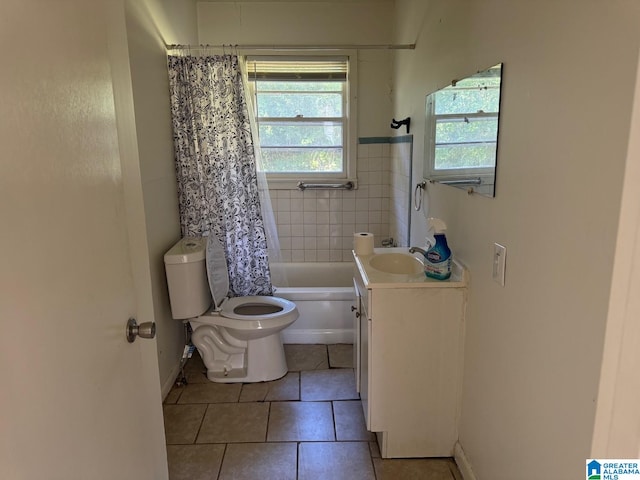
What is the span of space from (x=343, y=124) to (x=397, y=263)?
1926mm

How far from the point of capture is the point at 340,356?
312 centimetres

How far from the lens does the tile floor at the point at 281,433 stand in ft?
6.69

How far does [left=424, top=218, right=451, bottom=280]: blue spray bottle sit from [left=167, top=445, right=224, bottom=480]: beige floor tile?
131 cm

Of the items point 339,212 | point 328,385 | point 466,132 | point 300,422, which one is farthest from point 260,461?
point 339,212

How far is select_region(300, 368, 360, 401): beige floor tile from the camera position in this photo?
2629 millimetres

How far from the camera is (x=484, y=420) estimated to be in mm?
1777

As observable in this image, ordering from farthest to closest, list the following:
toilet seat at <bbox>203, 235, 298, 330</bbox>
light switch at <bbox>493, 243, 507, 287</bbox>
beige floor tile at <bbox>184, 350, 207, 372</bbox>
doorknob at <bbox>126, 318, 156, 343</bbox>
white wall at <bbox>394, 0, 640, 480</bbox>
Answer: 1. beige floor tile at <bbox>184, 350, 207, 372</bbox>
2. toilet seat at <bbox>203, 235, 298, 330</bbox>
3. light switch at <bbox>493, 243, 507, 287</bbox>
4. doorknob at <bbox>126, 318, 156, 343</bbox>
5. white wall at <bbox>394, 0, 640, 480</bbox>

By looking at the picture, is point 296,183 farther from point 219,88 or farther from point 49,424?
point 49,424

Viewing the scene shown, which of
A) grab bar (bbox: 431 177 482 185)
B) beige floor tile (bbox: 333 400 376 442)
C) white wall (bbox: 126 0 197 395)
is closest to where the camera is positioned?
grab bar (bbox: 431 177 482 185)

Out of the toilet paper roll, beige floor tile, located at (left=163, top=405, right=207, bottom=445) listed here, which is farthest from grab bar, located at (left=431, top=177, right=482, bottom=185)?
beige floor tile, located at (left=163, top=405, right=207, bottom=445)

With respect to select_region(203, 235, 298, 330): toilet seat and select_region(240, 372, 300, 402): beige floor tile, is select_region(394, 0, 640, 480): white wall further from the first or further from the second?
select_region(203, 235, 298, 330): toilet seat

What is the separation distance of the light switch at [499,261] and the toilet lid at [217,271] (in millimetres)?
1663

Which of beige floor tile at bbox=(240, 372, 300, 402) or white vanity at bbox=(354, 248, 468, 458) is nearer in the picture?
white vanity at bbox=(354, 248, 468, 458)

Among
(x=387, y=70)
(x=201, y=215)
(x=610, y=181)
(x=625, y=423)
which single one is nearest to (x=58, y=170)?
(x=610, y=181)
